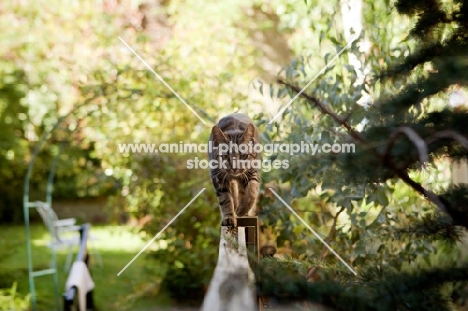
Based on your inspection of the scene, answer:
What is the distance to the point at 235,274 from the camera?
1.13 metres

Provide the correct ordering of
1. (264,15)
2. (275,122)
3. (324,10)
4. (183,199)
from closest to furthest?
(275,122)
(324,10)
(183,199)
(264,15)

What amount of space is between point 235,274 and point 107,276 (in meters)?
4.82

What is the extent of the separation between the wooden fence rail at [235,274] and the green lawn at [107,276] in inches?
97.0

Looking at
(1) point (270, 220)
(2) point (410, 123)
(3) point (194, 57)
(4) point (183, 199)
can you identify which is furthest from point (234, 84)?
(2) point (410, 123)

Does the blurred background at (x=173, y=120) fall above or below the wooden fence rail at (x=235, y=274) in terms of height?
above

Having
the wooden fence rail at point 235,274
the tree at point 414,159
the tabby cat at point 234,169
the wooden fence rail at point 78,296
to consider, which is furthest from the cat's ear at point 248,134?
the wooden fence rail at point 78,296

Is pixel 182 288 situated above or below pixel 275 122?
below

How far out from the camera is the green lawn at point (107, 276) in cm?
511

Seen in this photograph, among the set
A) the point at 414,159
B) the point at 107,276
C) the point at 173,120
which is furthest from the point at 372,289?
the point at 107,276

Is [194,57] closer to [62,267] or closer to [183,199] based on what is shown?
[183,199]

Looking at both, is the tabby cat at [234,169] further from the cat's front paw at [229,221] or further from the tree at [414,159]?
the tree at [414,159]

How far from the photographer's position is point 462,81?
1232 mm

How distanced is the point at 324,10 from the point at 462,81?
9.78ft

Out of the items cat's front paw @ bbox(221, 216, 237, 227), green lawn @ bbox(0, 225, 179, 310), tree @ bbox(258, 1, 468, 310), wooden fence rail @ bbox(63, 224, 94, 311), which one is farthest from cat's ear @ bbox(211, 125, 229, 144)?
green lawn @ bbox(0, 225, 179, 310)
